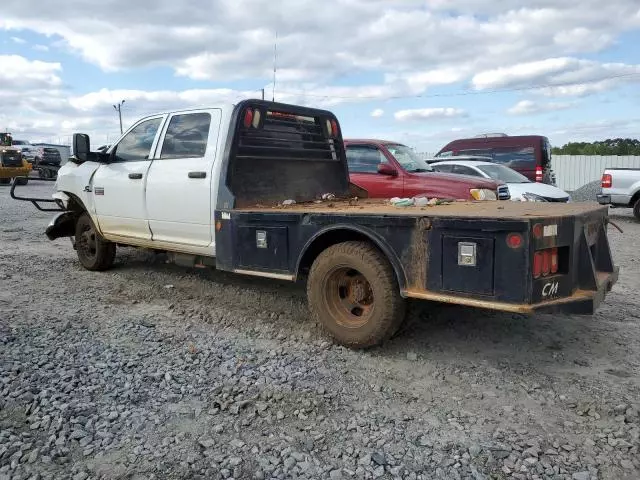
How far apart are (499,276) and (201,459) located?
2.07 metres

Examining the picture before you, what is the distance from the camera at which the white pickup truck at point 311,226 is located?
369 centimetres

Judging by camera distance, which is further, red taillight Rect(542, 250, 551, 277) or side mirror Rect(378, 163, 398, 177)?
side mirror Rect(378, 163, 398, 177)

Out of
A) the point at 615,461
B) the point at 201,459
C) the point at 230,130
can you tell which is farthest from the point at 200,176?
the point at 615,461

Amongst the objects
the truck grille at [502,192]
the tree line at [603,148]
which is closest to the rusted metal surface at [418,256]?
the truck grille at [502,192]

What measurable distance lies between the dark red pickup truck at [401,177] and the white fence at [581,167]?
18186 millimetres

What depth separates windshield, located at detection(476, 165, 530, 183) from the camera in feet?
39.3

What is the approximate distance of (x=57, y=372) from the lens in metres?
4.02

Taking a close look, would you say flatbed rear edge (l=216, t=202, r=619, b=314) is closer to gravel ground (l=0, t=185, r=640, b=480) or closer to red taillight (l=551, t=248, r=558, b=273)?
red taillight (l=551, t=248, r=558, b=273)

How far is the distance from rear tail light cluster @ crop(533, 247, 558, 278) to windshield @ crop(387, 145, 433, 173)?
5.34 metres

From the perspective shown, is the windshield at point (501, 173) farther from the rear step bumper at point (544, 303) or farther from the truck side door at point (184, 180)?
the rear step bumper at point (544, 303)

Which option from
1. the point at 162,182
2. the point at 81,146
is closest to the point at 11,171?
the point at 81,146

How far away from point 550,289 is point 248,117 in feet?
11.0

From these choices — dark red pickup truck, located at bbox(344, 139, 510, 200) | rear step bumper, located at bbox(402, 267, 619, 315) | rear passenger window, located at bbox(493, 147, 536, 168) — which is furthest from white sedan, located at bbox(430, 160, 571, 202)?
rear step bumper, located at bbox(402, 267, 619, 315)

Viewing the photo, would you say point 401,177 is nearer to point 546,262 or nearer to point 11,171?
point 546,262
